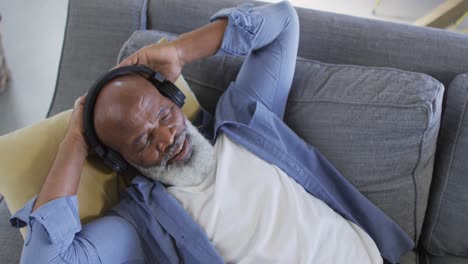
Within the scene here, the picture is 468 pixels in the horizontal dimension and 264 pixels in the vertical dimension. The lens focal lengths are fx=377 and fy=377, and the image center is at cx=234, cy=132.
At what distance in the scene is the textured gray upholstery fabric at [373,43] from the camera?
119 cm

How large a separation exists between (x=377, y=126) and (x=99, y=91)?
2.49ft

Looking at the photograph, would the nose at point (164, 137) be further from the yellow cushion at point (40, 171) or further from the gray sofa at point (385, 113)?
the gray sofa at point (385, 113)

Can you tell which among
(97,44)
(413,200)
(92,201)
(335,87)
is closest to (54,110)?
(97,44)

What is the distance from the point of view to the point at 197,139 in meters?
1.08

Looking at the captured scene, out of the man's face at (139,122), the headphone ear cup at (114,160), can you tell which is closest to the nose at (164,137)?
the man's face at (139,122)

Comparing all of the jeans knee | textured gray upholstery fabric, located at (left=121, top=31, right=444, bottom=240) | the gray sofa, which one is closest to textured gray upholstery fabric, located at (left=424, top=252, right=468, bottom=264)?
the gray sofa

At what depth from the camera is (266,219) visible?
99cm

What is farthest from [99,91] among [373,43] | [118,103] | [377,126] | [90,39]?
[373,43]

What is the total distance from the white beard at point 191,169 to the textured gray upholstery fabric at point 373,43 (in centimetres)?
51

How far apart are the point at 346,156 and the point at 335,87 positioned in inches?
8.0

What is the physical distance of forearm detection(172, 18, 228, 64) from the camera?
1.10m

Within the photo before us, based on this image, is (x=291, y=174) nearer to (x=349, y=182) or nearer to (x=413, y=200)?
(x=349, y=182)

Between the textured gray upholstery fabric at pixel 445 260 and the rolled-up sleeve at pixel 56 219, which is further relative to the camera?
the textured gray upholstery fabric at pixel 445 260

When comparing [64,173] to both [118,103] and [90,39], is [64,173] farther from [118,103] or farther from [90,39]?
[90,39]
